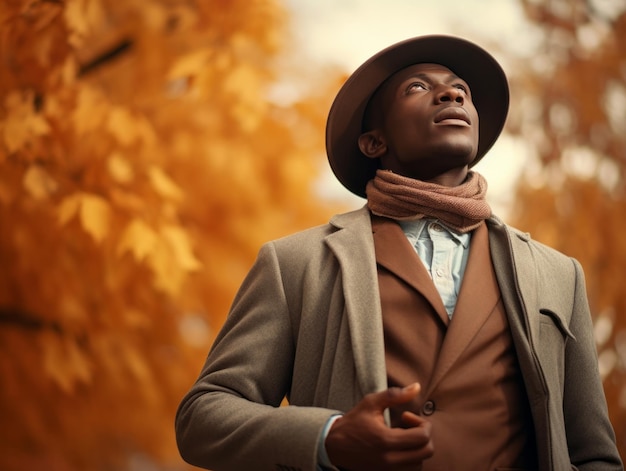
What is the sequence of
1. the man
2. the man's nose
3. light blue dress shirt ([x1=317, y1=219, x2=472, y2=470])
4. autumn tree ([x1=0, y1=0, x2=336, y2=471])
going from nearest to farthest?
1. the man
2. light blue dress shirt ([x1=317, y1=219, x2=472, y2=470])
3. the man's nose
4. autumn tree ([x1=0, y1=0, x2=336, y2=471])

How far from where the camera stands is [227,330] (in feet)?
4.16

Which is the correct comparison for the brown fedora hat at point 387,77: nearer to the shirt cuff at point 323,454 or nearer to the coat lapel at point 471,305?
the coat lapel at point 471,305

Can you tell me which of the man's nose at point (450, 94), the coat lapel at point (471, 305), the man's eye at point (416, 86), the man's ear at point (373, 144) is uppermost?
the man's eye at point (416, 86)

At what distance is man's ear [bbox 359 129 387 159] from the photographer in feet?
4.55

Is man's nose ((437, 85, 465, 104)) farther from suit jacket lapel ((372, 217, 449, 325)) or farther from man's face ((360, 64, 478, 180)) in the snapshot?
suit jacket lapel ((372, 217, 449, 325))

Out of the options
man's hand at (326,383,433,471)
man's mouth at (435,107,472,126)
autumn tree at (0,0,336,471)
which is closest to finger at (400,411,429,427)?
man's hand at (326,383,433,471)

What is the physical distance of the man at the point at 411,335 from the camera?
1.06 m

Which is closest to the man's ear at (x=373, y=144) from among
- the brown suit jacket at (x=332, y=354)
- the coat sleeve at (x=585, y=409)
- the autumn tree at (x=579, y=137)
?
the brown suit jacket at (x=332, y=354)

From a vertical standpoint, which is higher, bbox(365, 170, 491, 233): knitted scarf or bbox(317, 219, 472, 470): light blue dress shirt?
bbox(365, 170, 491, 233): knitted scarf

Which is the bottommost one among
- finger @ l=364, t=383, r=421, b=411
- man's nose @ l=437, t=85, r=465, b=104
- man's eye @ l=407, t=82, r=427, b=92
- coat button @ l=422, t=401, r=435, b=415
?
coat button @ l=422, t=401, r=435, b=415

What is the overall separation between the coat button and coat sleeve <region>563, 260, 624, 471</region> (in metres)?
0.27

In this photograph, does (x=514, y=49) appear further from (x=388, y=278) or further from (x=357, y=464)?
(x=357, y=464)

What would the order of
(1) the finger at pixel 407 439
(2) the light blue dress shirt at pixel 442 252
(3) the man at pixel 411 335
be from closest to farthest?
(1) the finger at pixel 407 439 < (3) the man at pixel 411 335 < (2) the light blue dress shirt at pixel 442 252

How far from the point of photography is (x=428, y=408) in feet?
3.56
